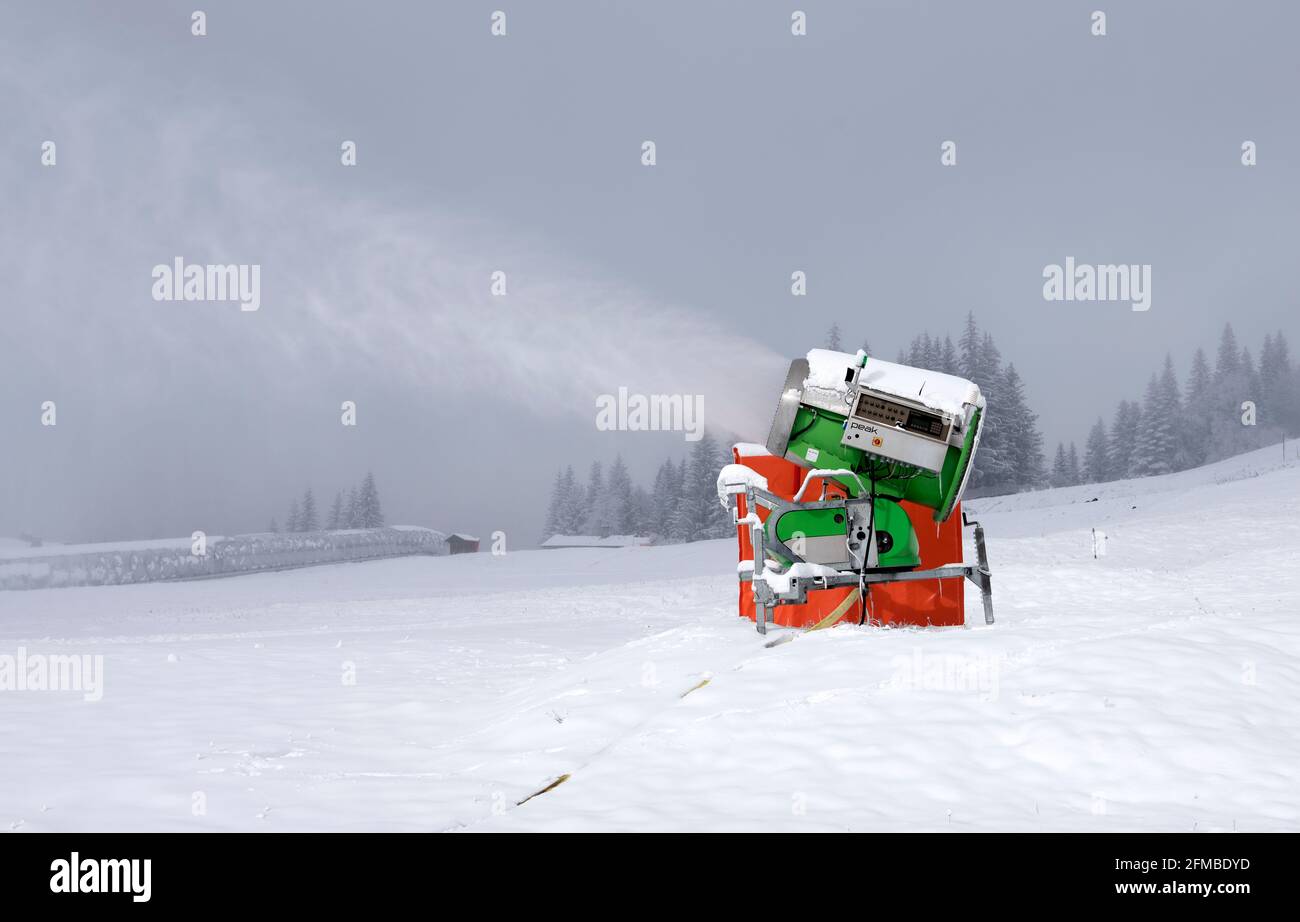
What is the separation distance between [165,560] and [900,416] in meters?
52.9

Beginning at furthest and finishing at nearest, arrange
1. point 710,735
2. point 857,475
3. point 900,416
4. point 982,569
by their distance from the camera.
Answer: point 982,569 → point 857,475 → point 900,416 → point 710,735

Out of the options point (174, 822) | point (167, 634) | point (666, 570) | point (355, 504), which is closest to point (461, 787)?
point (174, 822)

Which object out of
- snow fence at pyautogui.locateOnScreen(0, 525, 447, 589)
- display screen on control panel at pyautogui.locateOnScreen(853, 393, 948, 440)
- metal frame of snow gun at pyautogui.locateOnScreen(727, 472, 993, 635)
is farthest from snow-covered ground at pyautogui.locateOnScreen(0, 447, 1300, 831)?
snow fence at pyautogui.locateOnScreen(0, 525, 447, 589)

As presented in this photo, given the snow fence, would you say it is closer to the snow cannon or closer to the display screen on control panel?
the snow cannon

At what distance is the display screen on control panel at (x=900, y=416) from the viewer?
9.20 meters

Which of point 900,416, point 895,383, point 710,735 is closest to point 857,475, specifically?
point 900,416

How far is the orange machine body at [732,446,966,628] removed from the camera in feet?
35.9

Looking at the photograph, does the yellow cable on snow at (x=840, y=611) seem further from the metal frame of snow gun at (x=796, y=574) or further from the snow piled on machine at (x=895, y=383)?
the snow piled on machine at (x=895, y=383)

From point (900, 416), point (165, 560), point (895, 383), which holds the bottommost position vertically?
point (165, 560)

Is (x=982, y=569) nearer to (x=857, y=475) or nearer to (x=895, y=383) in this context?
(x=857, y=475)

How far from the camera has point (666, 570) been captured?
3903 cm

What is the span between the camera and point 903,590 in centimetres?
1131

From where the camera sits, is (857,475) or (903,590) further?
(903,590)
